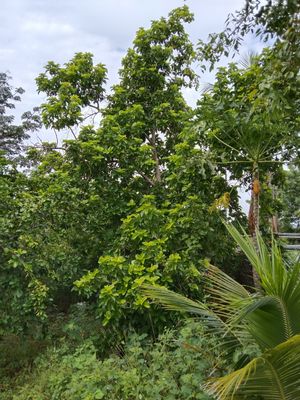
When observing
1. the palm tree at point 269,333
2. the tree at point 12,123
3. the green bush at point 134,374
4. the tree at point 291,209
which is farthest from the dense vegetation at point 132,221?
the tree at point 291,209

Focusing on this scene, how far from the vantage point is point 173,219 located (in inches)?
183

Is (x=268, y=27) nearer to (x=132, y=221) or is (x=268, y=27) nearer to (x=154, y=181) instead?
(x=132, y=221)

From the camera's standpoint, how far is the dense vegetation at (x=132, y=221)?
12.0 feet

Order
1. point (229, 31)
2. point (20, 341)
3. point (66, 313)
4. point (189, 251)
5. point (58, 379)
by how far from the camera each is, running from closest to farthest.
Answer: point (229, 31)
point (58, 379)
point (189, 251)
point (20, 341)
point (66, 313)

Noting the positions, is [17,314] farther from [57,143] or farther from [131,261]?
[57,143]

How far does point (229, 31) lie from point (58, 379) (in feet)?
10.7

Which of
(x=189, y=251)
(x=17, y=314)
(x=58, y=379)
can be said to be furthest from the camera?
(x=189, y=251)

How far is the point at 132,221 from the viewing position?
460 cm

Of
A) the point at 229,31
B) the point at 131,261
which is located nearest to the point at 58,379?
the point at 131,261

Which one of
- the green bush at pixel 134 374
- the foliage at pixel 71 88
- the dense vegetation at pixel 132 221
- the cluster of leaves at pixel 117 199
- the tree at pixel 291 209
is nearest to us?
the green bush at pixel 134 374

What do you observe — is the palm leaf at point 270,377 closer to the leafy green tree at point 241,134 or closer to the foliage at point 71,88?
the leafy green tree at point 241,134

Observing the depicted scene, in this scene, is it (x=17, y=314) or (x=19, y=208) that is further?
(x=19, y=208)

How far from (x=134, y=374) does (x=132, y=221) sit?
171cm

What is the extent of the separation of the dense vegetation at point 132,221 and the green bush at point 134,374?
13 millimetres
